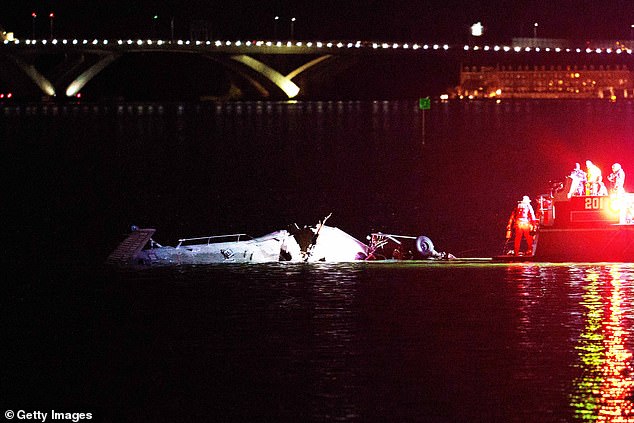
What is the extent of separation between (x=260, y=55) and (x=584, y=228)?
130029 millimetres

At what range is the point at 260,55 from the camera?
159 metres

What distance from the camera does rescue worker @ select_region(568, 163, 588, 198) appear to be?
31.1m

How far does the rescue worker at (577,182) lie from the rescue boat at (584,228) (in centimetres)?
9

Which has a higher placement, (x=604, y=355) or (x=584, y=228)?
(x=584, y=228)

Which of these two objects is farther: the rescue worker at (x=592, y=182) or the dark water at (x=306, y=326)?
the rescue worker at (x=592, y=182)

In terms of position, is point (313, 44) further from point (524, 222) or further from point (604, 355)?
point (604, 355)

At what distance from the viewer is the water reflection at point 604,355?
17469 millimetres

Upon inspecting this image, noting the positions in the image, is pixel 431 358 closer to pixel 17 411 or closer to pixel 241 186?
pixel 17 411

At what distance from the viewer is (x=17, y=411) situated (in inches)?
688

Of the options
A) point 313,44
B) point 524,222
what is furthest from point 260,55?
point 524,222

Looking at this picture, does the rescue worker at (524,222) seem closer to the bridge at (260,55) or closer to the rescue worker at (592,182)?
the rescue worker at (592,182)
